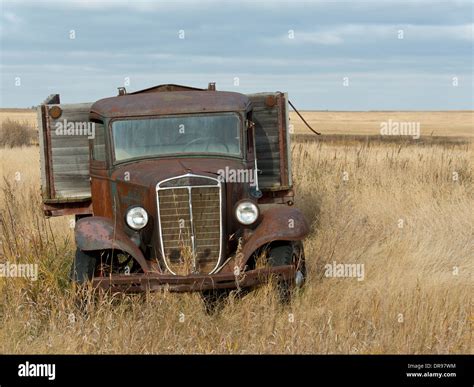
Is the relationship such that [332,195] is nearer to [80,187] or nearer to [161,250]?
[80,187]

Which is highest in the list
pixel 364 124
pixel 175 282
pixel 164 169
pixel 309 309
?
pixel 364 124

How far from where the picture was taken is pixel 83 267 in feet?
23.2

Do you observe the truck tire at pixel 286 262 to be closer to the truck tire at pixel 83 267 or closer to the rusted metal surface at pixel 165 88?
the truck tire at pixel 83 267

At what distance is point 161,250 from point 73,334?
54.3 inches

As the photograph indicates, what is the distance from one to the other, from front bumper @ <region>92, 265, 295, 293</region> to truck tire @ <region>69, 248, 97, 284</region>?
13.4 inches

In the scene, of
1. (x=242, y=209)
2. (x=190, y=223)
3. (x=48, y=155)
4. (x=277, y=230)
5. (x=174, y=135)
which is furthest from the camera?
(x=48, y=155)

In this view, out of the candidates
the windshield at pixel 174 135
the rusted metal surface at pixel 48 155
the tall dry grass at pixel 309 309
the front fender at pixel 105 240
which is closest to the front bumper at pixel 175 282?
the tall dry grass at pixel 309 309

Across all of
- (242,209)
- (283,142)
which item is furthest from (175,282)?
(283,142)

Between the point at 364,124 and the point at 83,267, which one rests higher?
the point at 364,124

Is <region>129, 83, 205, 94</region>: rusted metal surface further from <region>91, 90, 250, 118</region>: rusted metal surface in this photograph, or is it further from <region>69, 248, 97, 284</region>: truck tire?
<region>69, 248, 97, 284</region>: truck tire

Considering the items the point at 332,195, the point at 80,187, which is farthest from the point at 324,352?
the point at 332,195

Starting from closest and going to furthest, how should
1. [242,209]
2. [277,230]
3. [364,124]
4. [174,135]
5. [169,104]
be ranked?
1. [277,230]
2. [242,209]
3. [174,135]
4. [169,104]
5. [364,124]

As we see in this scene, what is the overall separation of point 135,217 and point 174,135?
1.35 m

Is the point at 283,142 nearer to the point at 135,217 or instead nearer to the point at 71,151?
the point at 71,151
